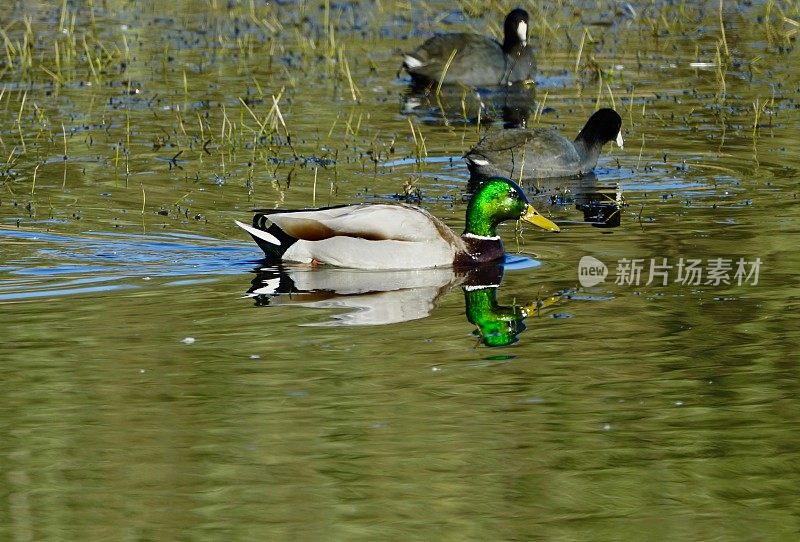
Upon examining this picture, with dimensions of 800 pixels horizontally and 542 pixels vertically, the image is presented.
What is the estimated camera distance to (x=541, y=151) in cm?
1366

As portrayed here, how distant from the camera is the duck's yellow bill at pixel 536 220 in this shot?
35.0 ft

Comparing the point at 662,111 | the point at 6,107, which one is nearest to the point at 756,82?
the point at 662,111

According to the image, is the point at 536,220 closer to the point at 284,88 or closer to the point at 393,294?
the point at 393,294

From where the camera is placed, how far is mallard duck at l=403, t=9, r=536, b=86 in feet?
59.7

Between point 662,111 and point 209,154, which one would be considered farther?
point 662,111

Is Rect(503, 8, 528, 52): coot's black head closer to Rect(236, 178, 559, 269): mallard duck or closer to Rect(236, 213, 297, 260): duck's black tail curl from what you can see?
Rect(236, 178, 559, 269): mallard duck

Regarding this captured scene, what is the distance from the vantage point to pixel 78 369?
7488mm

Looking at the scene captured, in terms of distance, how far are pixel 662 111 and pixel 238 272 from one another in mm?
7539

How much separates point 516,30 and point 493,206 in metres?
8.77

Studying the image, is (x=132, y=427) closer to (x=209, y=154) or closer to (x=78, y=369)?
(x=78, y=369)

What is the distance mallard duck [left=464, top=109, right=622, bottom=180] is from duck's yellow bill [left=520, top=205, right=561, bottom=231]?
2.30m

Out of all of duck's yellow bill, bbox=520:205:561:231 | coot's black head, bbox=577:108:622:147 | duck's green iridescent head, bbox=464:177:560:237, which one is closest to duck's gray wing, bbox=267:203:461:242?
duck's green iridescent head, bbox=464:177:560:237

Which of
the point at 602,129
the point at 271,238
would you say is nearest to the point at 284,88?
the point at 602,129

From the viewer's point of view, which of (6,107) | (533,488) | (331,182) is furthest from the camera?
(6,107)
